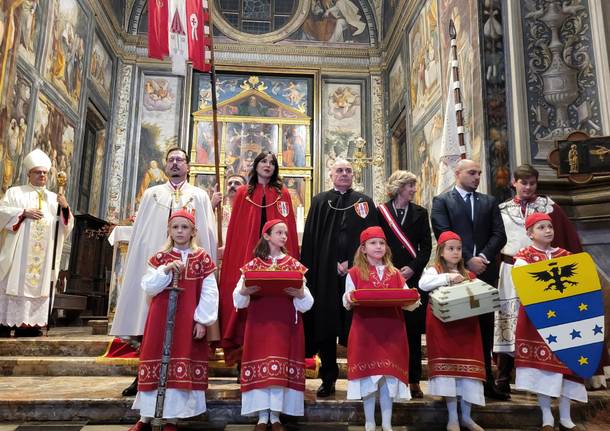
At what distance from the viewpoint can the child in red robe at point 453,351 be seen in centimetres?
339

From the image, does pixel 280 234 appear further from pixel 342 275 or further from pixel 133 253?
pixel 133 253

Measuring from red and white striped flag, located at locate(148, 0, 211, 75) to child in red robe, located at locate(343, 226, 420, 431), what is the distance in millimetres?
2513

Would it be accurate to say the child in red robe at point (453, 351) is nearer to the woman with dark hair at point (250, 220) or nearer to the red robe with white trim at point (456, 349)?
the red robe with white trim at point (456, 349)

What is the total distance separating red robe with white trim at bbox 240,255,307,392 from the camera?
130 inches

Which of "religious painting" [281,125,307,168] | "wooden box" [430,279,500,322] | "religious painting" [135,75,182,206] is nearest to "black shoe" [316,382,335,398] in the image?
"wooden box" [430,279,500,322]

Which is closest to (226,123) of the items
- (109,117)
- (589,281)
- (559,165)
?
(109,117)

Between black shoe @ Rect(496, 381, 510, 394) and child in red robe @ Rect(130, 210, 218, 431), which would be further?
black shoe @ Rect(496, 381, 510, 394)

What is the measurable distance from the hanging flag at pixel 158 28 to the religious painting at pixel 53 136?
5.87 m

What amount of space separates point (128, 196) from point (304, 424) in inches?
458

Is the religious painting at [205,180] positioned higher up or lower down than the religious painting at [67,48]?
lower down

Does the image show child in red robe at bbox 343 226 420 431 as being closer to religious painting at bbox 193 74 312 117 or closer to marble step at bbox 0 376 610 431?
marble step at bbox 0 376 610 431

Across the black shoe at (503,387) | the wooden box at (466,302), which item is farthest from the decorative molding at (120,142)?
the wooden box at (466,302)

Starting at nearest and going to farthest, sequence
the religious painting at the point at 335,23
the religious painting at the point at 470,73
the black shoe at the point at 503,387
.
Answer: the black shoe at the point at 503,387
the religious painting at the point at 470,73
the religious painting at the point at 335,23

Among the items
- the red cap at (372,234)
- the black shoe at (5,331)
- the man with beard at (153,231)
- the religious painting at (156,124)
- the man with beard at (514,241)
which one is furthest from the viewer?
the religious painting at (156,124)
